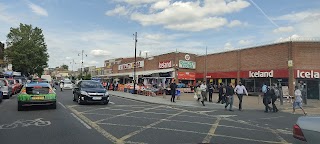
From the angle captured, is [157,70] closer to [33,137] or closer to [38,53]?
[38,53]

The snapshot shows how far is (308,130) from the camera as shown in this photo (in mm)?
4160

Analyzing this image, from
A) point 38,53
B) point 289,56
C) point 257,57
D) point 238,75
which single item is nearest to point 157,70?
point 238,75

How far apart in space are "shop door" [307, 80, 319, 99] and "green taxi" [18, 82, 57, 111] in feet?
82.6

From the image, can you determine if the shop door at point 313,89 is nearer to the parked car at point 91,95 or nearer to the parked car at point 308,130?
the parked car at point 91,95

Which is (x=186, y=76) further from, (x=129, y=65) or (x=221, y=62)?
(x=129, y=65)

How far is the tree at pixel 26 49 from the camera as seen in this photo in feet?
205

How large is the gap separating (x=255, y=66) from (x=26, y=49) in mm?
48461

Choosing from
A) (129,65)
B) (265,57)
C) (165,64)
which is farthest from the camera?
(129,65)

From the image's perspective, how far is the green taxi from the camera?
45.8ft

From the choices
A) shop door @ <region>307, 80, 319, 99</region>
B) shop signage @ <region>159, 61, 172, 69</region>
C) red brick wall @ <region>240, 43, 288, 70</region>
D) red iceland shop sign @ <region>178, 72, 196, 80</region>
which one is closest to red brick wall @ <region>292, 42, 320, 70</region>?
red brick wall @ <region>240, 43, 288, 70</region>

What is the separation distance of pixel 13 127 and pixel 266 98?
13.2 meters

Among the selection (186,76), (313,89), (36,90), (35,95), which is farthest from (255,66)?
(35,95)

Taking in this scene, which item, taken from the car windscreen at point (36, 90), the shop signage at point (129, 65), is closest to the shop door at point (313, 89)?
the car windscreen at point (36, 90)

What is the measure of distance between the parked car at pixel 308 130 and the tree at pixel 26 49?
65.4 metres
